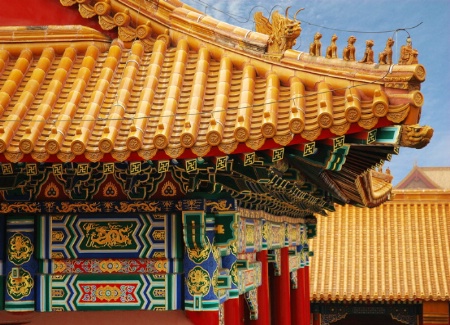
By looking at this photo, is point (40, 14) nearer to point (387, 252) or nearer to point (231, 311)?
point (231, 311)

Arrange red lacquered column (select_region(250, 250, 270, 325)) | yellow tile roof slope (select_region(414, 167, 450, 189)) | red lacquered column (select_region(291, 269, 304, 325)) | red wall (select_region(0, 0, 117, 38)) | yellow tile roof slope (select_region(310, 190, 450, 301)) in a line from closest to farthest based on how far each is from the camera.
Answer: red wall (select_region(0, 0, 117, 38))
red lacquered column (select_region(250, 250, 270, 325))
red lacquered column (select_region(291, 269, 304, 325))
yellow tile roof slope (select_region(310, 190, 450, 301))
yellow tile roof slope (select_region(414, 167, 450, 189))

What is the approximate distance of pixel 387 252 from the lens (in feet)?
71.4

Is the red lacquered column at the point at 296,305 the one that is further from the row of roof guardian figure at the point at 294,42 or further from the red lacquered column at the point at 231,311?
the row of roof guardian figure at the point at 294,42

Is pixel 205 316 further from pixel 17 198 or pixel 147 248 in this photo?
pixel 17 198

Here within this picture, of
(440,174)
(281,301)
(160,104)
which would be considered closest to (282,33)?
(160,104)

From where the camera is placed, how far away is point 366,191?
36.8ft

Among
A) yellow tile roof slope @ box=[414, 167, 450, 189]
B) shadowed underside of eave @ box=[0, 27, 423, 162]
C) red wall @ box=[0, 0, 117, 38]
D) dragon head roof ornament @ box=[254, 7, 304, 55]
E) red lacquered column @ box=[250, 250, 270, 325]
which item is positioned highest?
yellow tile roof slope @ box=[414, 167, 450, 189]

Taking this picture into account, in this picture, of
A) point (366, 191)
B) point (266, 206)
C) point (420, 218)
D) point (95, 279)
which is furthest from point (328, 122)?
point (420, 218)

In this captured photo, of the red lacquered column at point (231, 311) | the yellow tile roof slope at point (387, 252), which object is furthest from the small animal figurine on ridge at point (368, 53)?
the yellow tile roof slope at point (387, 252)

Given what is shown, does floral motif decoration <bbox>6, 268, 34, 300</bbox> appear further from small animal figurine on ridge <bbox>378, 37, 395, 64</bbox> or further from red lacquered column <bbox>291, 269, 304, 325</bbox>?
red lacquered column <bbox>291, 269, 304, 325</bbox>

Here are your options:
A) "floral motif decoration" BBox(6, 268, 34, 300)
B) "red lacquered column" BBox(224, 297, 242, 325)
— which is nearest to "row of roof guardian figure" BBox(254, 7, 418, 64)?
"red lacquered column" BBox(224, 297, 242, 325)

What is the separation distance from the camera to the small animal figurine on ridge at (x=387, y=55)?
5391mm

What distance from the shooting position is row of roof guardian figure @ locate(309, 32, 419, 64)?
527 centimetres

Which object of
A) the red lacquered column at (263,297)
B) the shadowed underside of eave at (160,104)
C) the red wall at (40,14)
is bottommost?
the red lacquered column at (263,297)
